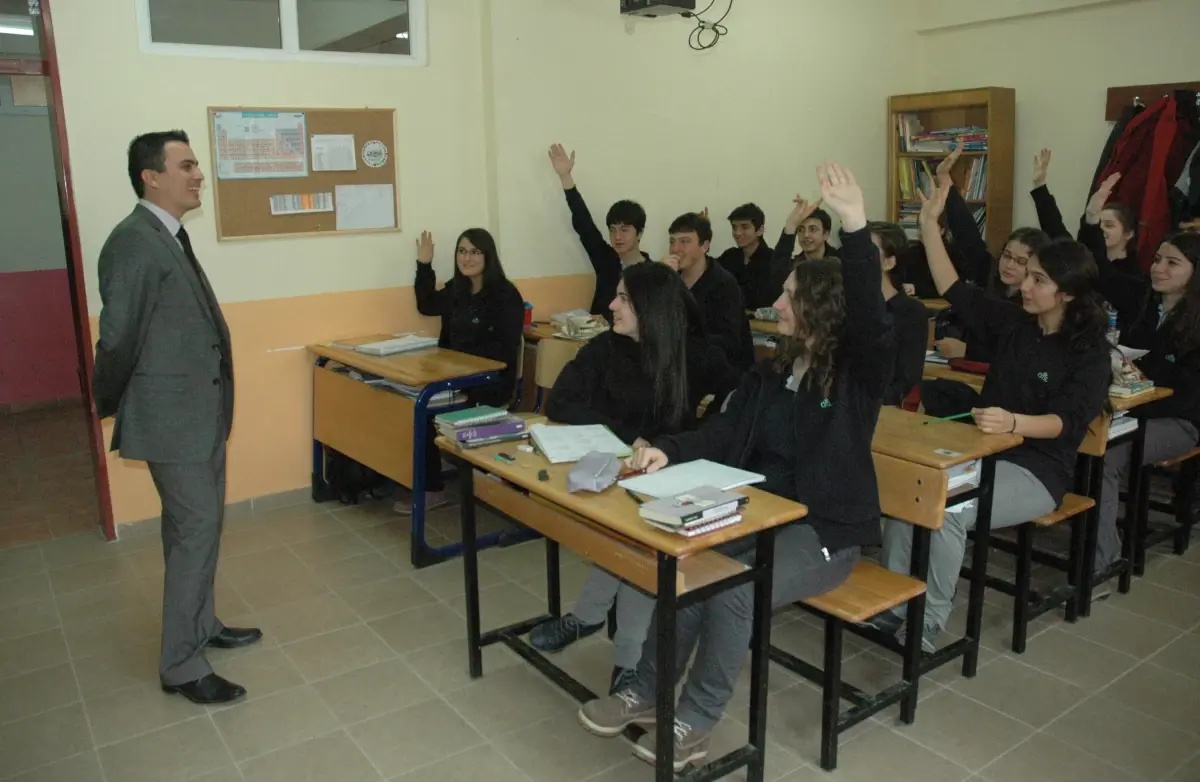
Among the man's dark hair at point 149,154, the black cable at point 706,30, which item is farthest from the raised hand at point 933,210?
the man's dark hair at point 149,154

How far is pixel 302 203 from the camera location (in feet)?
14.6

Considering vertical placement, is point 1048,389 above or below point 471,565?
above

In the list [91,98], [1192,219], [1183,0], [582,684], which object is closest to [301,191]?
[91,98]

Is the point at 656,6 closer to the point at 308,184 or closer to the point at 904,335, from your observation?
the point at 308,184

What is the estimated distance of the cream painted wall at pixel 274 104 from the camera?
3912 mm

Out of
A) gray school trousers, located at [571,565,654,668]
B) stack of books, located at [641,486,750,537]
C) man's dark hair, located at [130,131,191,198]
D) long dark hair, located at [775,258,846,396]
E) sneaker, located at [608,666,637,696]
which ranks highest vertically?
man's dark hair, located at [130,131,191,198]

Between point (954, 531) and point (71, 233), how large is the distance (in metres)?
3.56

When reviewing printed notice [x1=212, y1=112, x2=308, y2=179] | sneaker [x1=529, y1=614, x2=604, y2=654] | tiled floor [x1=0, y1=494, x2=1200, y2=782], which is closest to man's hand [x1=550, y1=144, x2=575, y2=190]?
printed notice [x1=212, y1=112, x2=308, y2=179]

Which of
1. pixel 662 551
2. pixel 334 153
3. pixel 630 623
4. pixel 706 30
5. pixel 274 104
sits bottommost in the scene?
pixel 630 623

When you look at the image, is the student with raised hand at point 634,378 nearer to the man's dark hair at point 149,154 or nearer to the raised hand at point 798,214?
the man's dark hair at point 149,154

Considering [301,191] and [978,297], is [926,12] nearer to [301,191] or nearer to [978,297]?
[978,297]

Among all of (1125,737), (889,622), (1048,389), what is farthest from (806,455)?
(1125,737)

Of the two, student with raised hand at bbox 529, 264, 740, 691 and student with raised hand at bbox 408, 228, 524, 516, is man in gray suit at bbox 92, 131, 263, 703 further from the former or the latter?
student with raised hand at bbox 408, 228, 524, 516

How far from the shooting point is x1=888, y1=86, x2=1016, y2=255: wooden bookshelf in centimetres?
604
